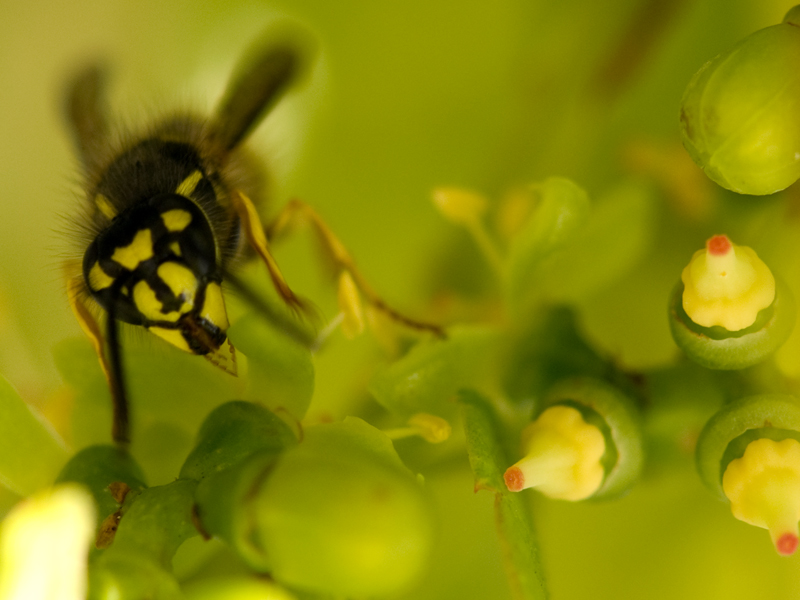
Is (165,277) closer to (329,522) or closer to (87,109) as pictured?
(329,522)

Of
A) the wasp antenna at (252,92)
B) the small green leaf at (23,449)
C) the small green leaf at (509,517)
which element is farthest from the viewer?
the wasp antenna at (252,92)

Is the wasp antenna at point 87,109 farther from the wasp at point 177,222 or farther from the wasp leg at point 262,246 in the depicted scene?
the wasp leg at point 262,246

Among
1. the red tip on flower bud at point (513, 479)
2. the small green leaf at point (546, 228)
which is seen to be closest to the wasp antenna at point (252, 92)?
the small green leaf at point (546, 228)

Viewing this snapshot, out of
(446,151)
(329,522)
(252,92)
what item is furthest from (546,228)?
(446,151)

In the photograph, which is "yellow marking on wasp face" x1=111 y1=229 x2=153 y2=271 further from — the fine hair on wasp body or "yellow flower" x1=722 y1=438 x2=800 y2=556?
"yellow flower" x1=722 y1=438 x2=800 y2=556

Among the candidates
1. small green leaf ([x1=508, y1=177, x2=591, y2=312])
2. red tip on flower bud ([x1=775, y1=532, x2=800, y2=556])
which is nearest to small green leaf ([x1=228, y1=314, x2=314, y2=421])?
small green leaf ([x1=508, y1=177, x2=591, y2=312])

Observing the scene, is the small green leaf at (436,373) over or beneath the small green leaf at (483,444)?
over

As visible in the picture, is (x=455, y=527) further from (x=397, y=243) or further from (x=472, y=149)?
(x=472, y=149)
